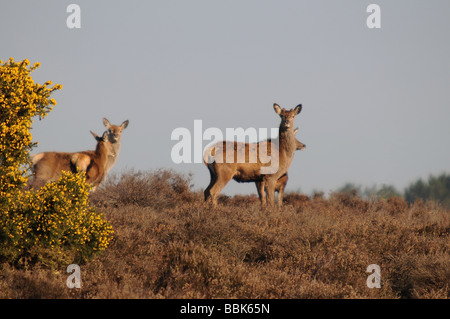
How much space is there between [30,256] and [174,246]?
221 centimetres

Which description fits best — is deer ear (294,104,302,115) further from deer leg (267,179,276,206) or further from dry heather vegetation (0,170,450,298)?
dry heather vegetation (0,170,450,298)

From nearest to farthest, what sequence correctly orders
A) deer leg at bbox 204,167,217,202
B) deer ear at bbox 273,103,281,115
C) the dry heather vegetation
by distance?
the dry heather vegetation
deer leg at bbox 204,167,217,202
deer ear at bbox 273,103,281,115

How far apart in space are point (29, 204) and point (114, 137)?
9.84m

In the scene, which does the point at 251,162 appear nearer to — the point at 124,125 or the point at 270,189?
the point at 270,189

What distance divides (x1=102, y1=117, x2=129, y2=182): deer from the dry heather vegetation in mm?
6419

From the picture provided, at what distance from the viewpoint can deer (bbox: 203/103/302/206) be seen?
15.3m

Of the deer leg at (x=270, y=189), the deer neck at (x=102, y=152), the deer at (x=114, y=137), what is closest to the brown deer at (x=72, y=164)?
the deer neck at (x=102, y=152)

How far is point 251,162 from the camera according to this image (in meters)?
15.4

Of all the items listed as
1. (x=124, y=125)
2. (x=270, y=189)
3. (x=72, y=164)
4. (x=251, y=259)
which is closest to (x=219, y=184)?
(x=270, y=189)

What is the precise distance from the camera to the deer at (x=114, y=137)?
1859cm

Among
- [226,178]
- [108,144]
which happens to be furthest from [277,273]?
[108,144]

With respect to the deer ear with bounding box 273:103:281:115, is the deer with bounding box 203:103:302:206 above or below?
below

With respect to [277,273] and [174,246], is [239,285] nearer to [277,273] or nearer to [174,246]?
[277,273]

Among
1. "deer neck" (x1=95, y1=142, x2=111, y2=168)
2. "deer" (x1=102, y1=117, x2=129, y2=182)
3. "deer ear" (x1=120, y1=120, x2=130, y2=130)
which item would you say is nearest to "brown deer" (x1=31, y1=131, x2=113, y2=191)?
"deer neck" (x1=95, y1=142, x2=111, y2=168)
